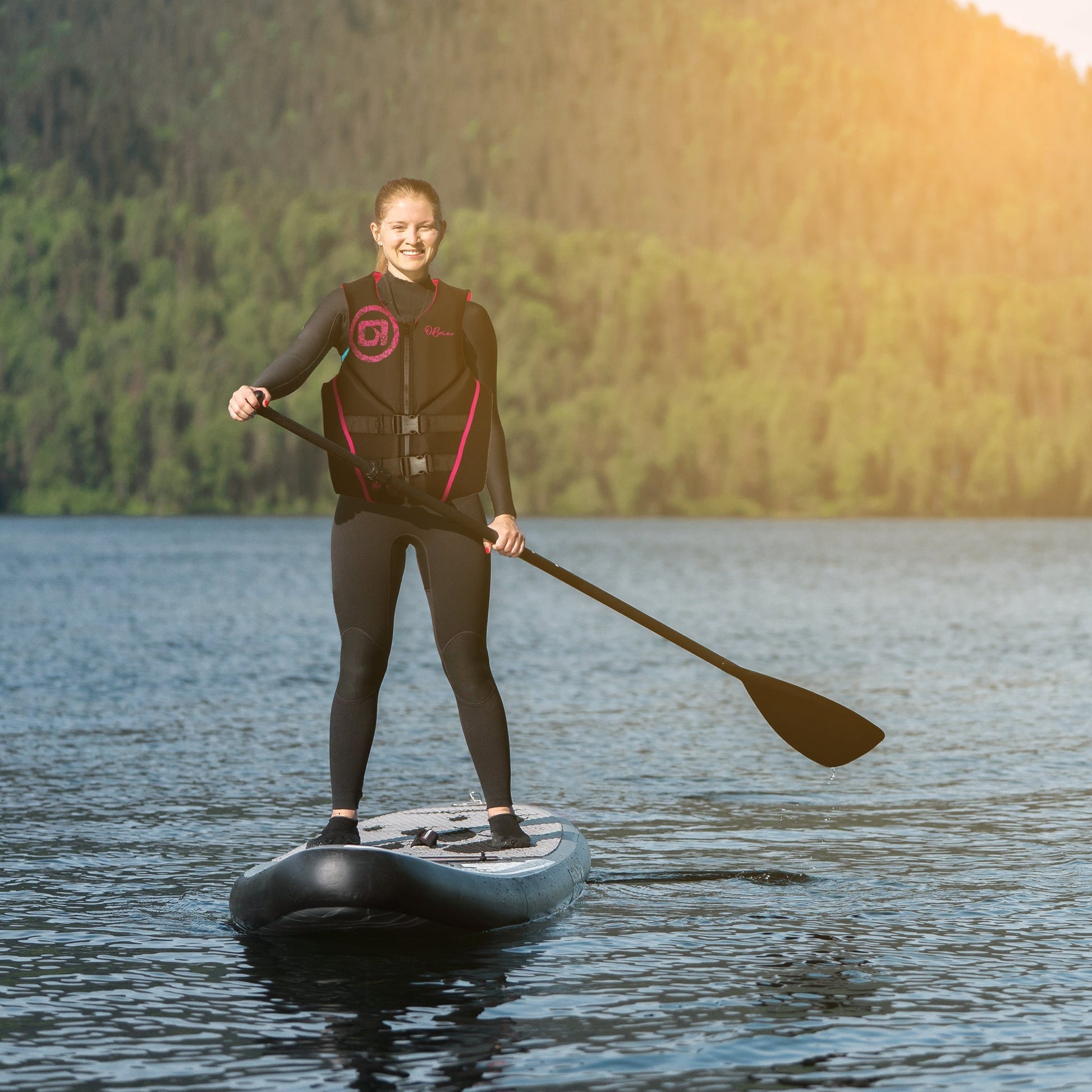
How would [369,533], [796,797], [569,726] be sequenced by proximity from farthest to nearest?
[569,726] → [796,797] → [369,533]

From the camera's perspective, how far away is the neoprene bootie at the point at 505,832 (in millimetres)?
8977

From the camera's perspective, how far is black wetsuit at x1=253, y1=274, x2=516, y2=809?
27.3 ft

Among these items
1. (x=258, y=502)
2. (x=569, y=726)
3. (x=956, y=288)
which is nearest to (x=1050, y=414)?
(x=956, y=288)

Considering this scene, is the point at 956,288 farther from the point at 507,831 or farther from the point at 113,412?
the point at 507,831

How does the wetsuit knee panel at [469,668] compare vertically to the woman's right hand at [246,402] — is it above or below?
below

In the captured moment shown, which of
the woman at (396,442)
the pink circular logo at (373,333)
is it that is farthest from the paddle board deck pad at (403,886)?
the pink circular logo at (373,333)

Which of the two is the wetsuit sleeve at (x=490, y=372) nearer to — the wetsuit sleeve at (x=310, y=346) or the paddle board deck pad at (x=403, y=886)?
the wetsuit sleeve at (x=310, y=346)

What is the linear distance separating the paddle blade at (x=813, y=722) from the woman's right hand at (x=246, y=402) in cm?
328

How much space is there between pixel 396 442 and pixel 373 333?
0.49m

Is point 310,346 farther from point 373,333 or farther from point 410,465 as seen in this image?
point 410,465

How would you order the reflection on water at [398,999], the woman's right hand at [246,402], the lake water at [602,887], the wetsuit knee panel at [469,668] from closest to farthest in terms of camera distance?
1. the reflection on water at [398,999]
2. the lake water at [602,887]
3. the woman's right hand at [246,402]
4. the wetsuit knee panel at [469,668]

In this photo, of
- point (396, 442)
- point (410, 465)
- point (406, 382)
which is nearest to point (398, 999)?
point (410, 465)

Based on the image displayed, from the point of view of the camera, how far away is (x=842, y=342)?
19225cm

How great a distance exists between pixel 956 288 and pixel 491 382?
19396 centimetres
